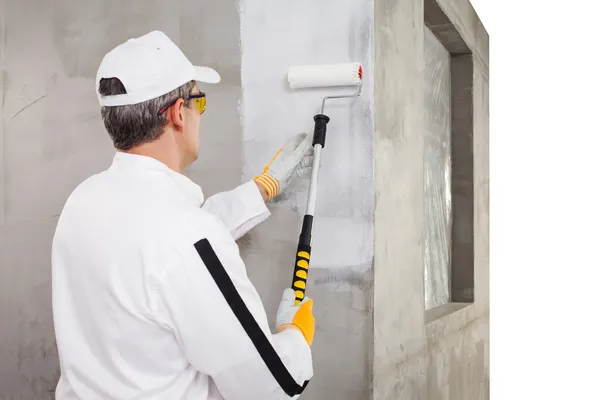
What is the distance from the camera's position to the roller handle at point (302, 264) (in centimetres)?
187

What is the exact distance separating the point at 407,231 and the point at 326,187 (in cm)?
49

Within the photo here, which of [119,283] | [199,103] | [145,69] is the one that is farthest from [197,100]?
[119,283]

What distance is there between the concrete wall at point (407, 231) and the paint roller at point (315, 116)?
11 centimetres

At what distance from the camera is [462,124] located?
150 inches

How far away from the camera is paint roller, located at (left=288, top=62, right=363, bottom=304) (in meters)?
1.89

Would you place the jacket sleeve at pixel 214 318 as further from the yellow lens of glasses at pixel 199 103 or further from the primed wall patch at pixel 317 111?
the primed wall patch at pixel 317 111

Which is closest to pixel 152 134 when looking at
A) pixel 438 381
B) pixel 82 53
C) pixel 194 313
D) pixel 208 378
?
pixel 194 313

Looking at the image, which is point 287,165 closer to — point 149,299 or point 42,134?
point 149,299

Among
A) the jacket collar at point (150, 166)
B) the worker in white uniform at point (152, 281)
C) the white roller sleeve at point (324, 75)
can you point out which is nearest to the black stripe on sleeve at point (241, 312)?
the worker in white uniform at point (152, 281)

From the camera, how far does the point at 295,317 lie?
174cm

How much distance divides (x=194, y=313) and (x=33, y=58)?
1.45 m

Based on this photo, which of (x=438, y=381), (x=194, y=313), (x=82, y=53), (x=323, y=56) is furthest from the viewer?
(x=438, y=381)

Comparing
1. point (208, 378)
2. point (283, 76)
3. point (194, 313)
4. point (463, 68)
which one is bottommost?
point (208, 378)

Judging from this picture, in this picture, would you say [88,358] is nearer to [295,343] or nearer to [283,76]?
[295,343]
